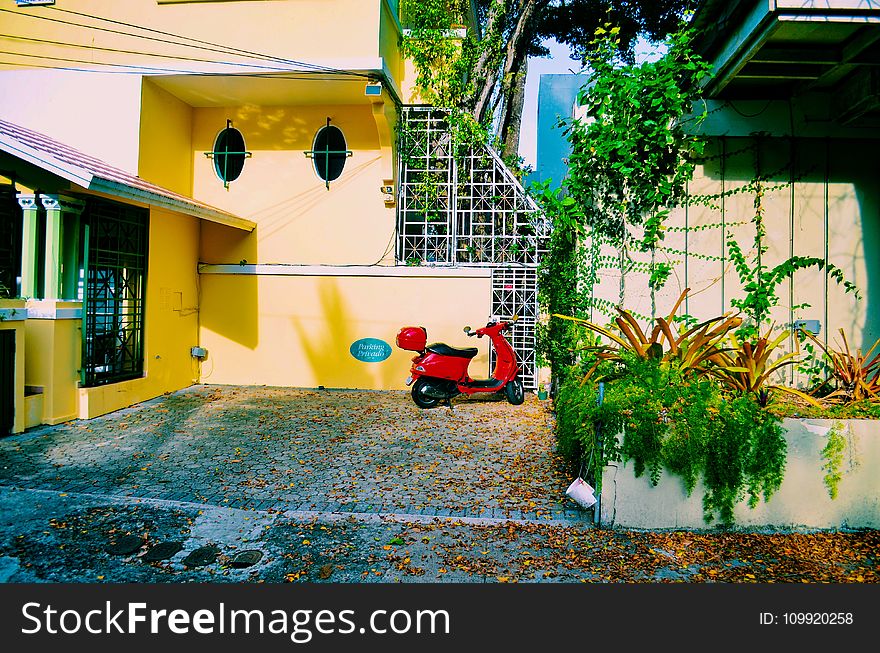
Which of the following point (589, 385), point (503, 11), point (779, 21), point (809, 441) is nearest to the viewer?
point (809, 441)

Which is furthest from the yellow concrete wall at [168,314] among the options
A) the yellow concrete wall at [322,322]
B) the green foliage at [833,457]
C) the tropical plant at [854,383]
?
the tropical plant at [854,383]

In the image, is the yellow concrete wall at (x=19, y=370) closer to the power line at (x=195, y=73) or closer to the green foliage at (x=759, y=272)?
the power line at (x=195, y=73)

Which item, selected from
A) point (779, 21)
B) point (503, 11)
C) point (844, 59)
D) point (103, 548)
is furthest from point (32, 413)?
point (503, 11)

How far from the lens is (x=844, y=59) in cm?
521

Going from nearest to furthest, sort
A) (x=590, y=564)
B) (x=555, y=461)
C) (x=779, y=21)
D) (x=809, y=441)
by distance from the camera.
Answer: (x=590, y=564) < (x=809, y=441) < (x=779, y=21) < (x=555, y=461)

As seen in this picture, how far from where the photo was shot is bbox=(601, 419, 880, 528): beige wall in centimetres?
446

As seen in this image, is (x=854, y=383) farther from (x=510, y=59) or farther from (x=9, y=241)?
(x=9, y=241)

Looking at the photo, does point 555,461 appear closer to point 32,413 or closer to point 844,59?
point 844,59

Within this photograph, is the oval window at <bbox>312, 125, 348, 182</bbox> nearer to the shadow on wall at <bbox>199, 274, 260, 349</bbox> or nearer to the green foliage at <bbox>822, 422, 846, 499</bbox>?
the shadow on wall at <bbox>199, 274, 260, 349</bbox>

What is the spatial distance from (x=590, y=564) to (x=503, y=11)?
11.3 m

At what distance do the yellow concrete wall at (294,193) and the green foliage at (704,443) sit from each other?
21.7 feet

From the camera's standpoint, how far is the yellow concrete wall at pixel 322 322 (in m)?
10.1

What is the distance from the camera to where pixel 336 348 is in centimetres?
1038

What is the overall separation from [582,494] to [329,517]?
1.99 meters
